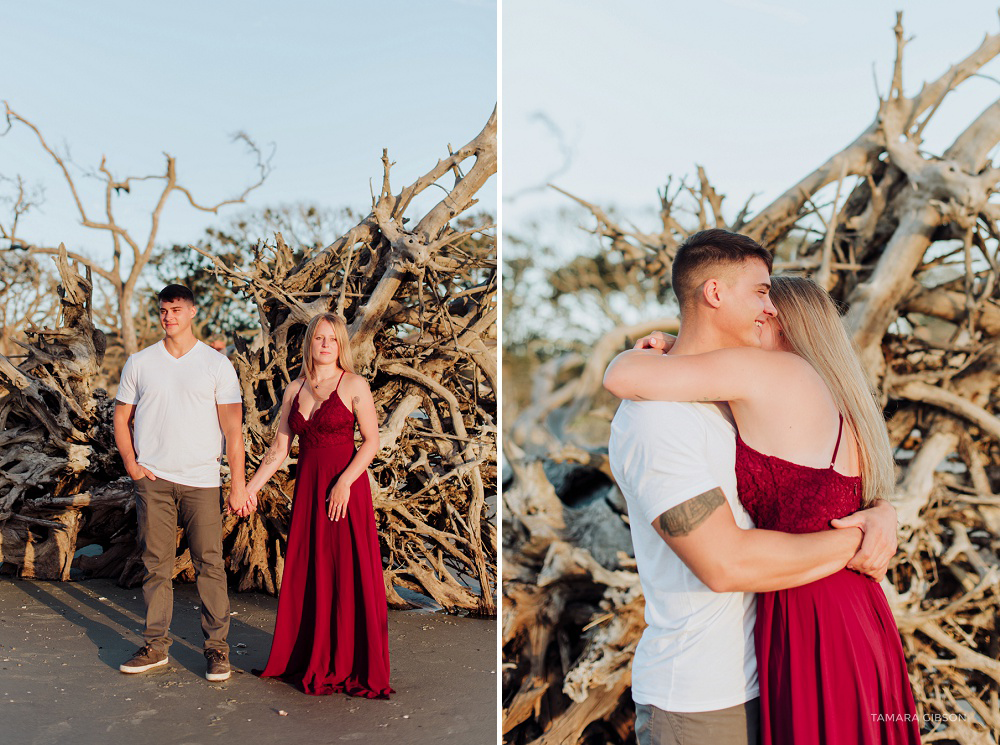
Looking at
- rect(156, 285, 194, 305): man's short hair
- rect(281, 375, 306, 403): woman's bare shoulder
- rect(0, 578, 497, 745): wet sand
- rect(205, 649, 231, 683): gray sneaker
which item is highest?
rect(156, 285, 194, 305): man's short hair

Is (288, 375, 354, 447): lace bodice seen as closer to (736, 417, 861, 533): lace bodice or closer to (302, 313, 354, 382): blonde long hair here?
(302, 313, 354, 382): blonde long hair

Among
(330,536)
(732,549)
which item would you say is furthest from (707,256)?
(330,536)

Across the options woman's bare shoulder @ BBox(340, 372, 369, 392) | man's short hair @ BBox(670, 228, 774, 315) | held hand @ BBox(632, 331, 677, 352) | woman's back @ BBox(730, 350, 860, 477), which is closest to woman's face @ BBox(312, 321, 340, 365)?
woman's bare shoulder @ BBox(340, 372, 369, 392)

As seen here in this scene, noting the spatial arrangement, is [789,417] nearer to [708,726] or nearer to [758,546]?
[758,546]

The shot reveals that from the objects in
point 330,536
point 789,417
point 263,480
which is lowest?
point 330,536

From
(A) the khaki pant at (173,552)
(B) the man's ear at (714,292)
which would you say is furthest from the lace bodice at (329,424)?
(B) the man's ear at (714,292)

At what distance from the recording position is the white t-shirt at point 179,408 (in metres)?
5.21

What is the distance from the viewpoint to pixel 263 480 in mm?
5359

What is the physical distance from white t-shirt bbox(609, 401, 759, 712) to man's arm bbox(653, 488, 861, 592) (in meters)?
0.04

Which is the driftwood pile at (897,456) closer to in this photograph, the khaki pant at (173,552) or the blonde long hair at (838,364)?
the khaki pant at (173,552)

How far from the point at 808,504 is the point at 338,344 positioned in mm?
3431

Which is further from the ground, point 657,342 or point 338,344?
point 338,344

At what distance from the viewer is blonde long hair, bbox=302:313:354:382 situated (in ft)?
17.1

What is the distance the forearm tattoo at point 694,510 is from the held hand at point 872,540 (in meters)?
0.37
